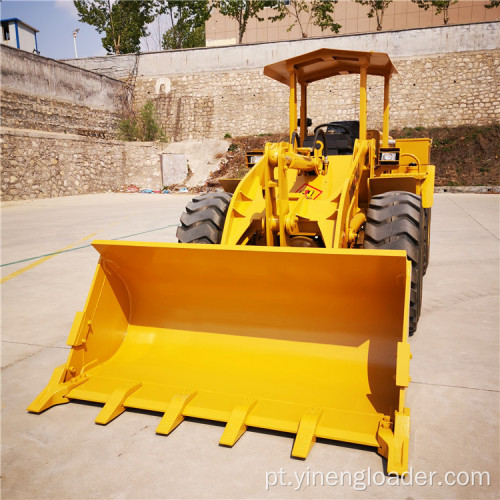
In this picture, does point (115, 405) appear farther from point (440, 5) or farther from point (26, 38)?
point (26, 38)

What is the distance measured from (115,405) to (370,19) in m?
39.6

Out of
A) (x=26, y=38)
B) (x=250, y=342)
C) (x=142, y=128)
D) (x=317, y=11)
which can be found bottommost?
(x=250, y=342)

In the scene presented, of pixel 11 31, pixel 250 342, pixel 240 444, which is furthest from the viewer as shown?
pixel 11 31

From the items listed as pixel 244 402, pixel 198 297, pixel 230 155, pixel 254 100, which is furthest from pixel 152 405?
pixel 254 100

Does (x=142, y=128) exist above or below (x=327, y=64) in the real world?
above

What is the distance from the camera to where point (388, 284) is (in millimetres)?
2957

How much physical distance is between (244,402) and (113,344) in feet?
3.82

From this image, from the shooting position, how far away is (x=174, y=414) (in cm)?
274

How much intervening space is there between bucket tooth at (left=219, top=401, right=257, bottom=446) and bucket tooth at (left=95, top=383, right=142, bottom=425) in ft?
2.23

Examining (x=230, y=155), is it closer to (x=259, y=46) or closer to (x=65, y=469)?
(x=259, y=46)

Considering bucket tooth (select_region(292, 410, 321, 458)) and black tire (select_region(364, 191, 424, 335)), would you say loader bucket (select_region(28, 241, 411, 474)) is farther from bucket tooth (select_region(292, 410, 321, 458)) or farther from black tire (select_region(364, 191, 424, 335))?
black tire (select_region(364, 191, 424, 335))

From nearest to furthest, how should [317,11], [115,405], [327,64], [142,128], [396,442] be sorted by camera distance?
[396,442]
[115,405]
[327,64]
[142,128]
[317,11]

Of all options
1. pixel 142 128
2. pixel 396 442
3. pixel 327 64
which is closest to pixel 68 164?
pixel 142 128

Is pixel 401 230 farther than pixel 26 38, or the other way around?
pixel 26 38
